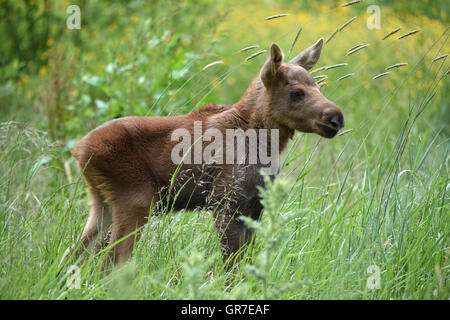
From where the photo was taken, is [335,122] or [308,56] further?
→ [308,56]

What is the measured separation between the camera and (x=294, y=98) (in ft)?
12.3

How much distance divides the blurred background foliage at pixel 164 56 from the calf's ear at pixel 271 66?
2.51ft

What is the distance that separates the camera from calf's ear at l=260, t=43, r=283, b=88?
3.66 metres

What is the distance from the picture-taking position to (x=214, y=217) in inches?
150

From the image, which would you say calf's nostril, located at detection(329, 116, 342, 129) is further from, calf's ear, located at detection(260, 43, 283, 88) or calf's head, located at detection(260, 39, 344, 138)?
calf's ear, located at detection(260, 43, 283, 88)

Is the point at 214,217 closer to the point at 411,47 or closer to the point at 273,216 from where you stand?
the point at 273,216

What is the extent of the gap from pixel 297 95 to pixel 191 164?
0.88m

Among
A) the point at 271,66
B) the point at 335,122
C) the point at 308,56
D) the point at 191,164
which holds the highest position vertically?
the point at 308,56

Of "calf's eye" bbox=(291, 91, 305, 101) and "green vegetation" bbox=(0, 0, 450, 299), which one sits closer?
"green vegetation" bbox=(0, 0, 450, 299)

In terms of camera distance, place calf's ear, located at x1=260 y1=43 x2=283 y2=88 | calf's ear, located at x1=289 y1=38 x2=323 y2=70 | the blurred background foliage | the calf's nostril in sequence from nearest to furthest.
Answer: the calf's nostril
calf's ear, located at x1=260 y1=43 x2=283 y2=88
calf's ear, located at x1=289 y1=38 x2=323 y2=70
the blurred background foliage

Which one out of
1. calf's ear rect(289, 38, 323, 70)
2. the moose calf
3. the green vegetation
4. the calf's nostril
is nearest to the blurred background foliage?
the green vegetation

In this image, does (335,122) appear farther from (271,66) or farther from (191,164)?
(191,164)

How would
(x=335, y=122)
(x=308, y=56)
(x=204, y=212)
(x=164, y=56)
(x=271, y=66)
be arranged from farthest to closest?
(x=164, y=56), (x=204, y=212), (x=308, y=56), (x=271, y=66), (x=335, y=122)

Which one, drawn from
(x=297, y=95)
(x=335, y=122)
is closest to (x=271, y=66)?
(x=297, y=95)
